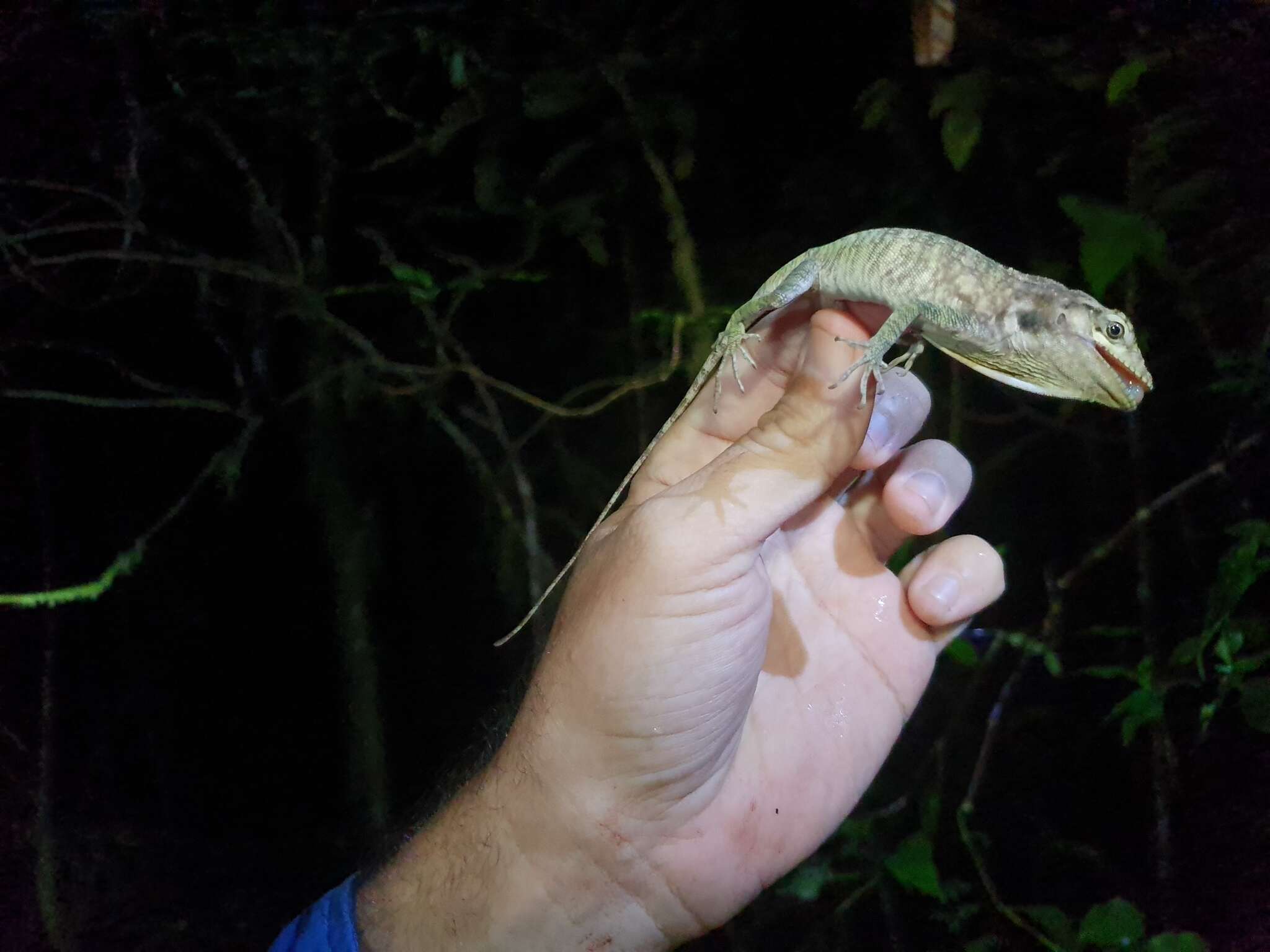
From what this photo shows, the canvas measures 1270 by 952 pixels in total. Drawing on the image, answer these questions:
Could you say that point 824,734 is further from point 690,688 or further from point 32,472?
point 32,472

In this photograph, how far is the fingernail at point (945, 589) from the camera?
1800mm

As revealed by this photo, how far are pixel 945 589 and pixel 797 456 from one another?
711mm

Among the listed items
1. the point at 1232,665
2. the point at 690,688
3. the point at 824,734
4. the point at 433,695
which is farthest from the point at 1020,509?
the point at 433,695

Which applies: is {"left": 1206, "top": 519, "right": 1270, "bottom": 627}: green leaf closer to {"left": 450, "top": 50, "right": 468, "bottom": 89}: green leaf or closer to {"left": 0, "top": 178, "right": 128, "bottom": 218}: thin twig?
{"left": 450, "top": 50, "right": 468, "bottom": 89}: green leaf

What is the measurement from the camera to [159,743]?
11.8 feet

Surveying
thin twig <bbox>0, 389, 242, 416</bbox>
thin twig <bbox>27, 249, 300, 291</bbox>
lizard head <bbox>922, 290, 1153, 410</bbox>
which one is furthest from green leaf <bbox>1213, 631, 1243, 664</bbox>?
thin twig <bbox>0, 389, 242, 416</bbox>

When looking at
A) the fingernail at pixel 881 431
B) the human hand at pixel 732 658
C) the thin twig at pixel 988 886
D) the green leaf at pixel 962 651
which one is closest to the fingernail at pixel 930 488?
the human hand at pixel 732 658

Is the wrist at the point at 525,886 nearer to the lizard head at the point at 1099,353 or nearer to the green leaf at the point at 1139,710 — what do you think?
the lizard head at the point at 1099,353

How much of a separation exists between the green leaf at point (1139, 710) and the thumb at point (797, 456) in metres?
1.72

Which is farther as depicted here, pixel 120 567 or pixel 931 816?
pixel 120 567

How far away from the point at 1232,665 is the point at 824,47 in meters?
2.32

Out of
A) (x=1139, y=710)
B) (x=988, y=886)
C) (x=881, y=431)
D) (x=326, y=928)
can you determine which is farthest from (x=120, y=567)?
(x=1139, y=710)

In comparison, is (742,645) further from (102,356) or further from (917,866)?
(102,356)

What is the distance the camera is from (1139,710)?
7.61 feet
